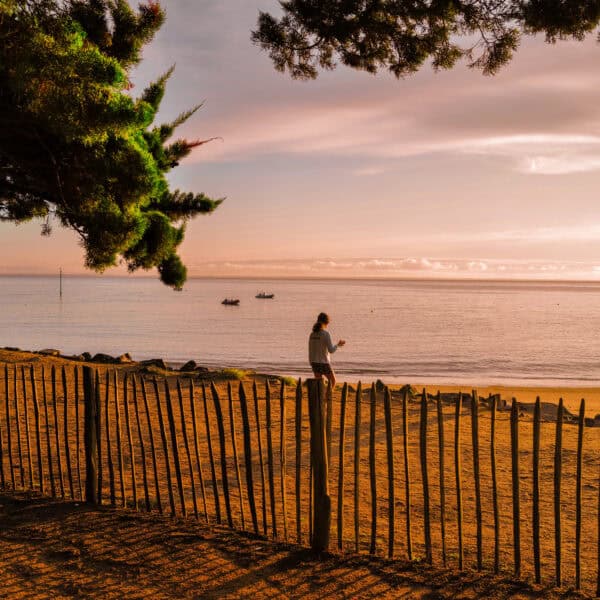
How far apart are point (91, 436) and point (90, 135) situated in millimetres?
3593

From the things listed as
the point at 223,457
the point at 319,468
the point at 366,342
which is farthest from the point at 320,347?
the point at 366,342

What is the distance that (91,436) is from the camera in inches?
290

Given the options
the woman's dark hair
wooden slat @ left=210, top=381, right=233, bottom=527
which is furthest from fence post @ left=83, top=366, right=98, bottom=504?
the woman's dark hair

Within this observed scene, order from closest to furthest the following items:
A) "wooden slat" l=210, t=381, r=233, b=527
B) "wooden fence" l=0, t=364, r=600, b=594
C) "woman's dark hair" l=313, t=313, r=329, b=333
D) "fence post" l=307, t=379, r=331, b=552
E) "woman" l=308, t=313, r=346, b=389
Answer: "wooden fence" l=0, t=364, r=600, b=594, "fence post" l=307, t=379, r=331, b=552, "wooden slat" l=210, t=381, r=233, b=527, "woman's dark hair" l=313, t=313, r=329, b=333, "woman" l=308, t=313, r=346, b=389

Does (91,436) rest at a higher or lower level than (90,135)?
lower

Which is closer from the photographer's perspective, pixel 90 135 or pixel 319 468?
pixel 319 468

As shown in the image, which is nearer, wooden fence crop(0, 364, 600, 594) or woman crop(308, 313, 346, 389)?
wooden fence crop(0, 364, 600, 594)

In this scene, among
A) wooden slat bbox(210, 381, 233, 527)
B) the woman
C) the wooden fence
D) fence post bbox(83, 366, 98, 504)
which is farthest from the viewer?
the woman

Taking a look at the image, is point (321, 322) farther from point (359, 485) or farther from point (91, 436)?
point (91, 436)

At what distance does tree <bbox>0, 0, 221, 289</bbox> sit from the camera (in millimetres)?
7102

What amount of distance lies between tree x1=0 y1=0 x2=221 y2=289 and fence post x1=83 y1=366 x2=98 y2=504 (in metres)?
2.98

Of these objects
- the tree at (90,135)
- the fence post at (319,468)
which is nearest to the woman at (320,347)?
the tree at (90,135)

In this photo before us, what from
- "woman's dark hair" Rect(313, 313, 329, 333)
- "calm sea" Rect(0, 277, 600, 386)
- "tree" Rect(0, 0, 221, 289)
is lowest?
"calm sea" Rect(0, 277, 600, 386)

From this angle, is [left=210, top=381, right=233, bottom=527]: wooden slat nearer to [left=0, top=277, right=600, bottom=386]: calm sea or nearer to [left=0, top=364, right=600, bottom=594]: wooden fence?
[left=0, top=364, right=600, bottom=594]: wooden fence
